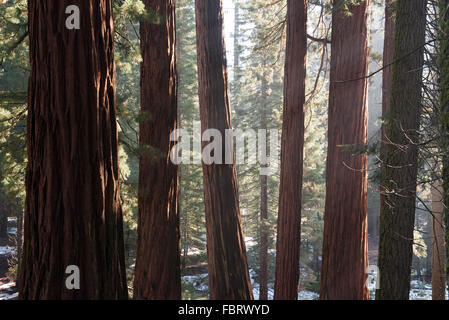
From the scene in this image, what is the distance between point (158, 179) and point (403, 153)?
353 cm

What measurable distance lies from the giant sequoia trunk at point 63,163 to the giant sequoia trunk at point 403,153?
3.86 metres

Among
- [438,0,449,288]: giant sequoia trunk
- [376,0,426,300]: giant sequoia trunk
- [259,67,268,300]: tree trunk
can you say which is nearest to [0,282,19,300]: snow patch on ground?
[259,67,268,300]: tree trunk

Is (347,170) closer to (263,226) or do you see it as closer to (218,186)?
(218,186)

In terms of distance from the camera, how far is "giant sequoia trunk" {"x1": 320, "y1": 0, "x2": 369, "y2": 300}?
6680mm

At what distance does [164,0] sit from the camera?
5777 millimetres

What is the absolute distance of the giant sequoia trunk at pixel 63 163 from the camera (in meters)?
2.96

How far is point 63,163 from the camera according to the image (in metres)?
2.99

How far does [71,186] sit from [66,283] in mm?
777

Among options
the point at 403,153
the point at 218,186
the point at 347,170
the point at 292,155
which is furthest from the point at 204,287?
the point at 403,153

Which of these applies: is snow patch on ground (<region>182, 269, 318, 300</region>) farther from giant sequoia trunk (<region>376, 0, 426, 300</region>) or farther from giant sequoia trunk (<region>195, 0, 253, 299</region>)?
giant sequoia trunk (<region>376, 0, 426, 300</region>)
